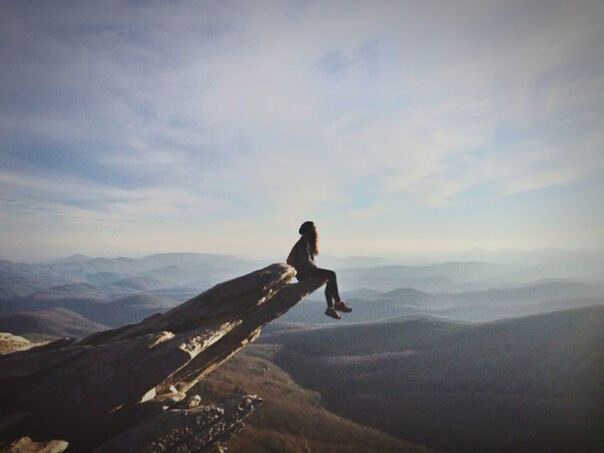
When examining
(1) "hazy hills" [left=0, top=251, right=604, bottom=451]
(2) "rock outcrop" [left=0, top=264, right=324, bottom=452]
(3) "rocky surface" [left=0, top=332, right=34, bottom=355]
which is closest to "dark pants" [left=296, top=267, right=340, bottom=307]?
(2) "rock outcrop" [left=0, top=264, right=324, bottom=452]

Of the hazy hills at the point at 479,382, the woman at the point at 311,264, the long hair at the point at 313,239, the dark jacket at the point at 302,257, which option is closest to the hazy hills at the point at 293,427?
the hazy hills at the point at 479,382

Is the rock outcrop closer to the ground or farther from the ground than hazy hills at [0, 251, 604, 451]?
farther from the ground

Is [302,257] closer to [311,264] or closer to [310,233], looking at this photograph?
[311,264]

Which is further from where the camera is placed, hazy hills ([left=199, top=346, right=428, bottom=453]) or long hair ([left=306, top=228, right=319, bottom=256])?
hazy hills ([left=199, top=346, right=428, bottom=453])

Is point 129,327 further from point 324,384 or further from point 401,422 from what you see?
point 324,384

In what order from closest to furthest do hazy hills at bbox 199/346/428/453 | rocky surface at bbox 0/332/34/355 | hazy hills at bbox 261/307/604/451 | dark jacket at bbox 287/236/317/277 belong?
rocky surface at bbox 0/332/34/355
dark jacket at bbox 287/236/317/277
hazy hills at bbox 199/346/428/453
hazy hills at bbox 261/307/604/451

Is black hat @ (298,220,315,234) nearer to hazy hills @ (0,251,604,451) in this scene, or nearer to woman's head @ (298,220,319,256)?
woman's head @ (298,220,319,256)
